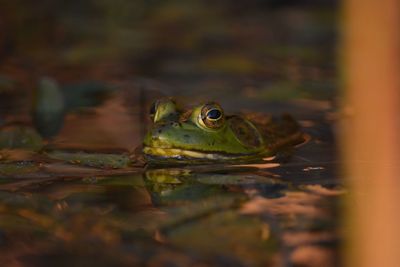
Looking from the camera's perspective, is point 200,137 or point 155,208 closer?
point 155,208

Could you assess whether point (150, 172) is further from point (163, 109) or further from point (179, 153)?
point (163, 109)

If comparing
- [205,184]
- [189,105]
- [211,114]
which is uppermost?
[189,105]

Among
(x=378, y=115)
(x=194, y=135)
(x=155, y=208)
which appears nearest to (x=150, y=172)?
(x=194, y=135)

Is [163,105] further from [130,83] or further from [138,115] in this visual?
[130,83]

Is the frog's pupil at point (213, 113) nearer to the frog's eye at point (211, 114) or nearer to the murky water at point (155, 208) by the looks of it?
the frog's eye at point (211, 114)

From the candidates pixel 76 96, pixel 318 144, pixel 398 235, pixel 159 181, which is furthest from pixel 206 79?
pixel 398 235

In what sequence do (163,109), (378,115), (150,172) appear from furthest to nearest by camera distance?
(163,109)
(150,172)
(378,115)

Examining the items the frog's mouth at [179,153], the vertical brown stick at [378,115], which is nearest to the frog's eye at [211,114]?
the frog's mouth at [179,153]

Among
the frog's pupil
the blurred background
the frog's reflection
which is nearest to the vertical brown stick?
the blurred background
